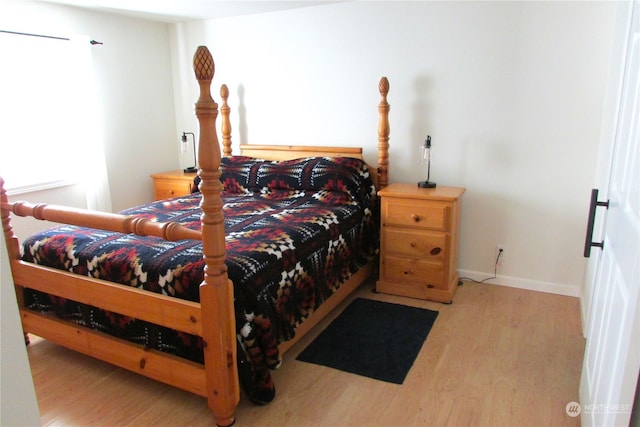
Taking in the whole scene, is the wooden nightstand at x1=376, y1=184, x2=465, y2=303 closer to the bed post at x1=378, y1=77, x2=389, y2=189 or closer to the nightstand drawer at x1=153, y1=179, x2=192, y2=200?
the bed post at x1=378, y1=77, x2=389, y2=189

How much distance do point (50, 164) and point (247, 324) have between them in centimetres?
247

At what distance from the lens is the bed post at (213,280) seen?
1640 millimetres

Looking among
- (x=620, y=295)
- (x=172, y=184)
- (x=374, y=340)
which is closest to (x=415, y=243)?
(x=374, y=340)

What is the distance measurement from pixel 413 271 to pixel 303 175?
104cm

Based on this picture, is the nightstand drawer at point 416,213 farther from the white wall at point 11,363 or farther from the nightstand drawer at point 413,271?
the white wall at point 11,363

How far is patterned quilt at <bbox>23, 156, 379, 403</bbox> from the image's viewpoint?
75.9 inches

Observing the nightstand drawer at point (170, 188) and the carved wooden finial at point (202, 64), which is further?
the nightstand drawer at point (170, 188)

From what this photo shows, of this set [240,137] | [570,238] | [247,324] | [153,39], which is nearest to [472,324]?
[570,238]

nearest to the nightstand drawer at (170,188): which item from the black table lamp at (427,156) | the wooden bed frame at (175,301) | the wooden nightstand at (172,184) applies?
the wooden nightstand at (172,184)

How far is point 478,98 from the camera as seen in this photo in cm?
312

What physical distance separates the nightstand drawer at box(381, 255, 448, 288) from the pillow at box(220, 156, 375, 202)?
1.65 ft

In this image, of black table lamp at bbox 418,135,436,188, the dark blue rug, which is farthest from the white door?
black table lamp at bbox 418,135,436,188

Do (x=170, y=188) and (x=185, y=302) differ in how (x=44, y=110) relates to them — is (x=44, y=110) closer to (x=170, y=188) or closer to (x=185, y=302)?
(x=170, y=188)

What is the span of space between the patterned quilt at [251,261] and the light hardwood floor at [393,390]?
0.24 meters
